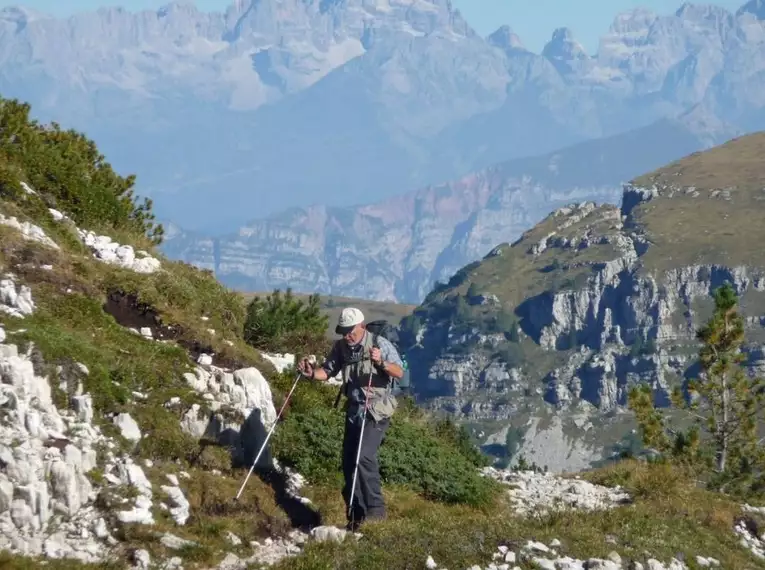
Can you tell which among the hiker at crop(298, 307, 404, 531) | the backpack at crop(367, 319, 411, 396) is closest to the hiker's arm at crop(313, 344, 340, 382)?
the hiker at crop(298, 307, 404, 531)

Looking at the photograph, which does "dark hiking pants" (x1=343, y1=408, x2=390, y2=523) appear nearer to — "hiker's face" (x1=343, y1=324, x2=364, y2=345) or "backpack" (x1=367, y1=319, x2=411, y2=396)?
"backpack" (x1=367, y1=319, x2=411, y2=396)

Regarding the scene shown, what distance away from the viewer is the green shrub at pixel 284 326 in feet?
75.7

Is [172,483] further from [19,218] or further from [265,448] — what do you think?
[19,218]

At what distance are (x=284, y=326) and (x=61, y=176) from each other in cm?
670

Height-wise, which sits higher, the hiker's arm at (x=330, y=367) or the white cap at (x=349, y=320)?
the white cap at (x=349, y=320)

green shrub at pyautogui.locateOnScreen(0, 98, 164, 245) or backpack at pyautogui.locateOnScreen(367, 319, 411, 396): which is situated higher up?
green shrub at pyautogui.locateOnScreen(0, 98, 164, 245)

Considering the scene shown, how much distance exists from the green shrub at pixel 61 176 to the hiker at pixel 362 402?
10386 millimetres

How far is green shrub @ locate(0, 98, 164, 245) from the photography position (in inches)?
907

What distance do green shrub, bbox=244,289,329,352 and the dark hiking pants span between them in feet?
28.9

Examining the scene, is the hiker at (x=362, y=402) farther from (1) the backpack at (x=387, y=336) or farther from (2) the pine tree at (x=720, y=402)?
(2) the pine tree at (x=720, y=402)

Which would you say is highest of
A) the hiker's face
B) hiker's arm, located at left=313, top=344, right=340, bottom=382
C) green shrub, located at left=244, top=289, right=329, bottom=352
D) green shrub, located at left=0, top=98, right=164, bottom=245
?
green shrub, located at left=0, top=98, right=164, bottom=245

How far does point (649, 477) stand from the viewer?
19328mm

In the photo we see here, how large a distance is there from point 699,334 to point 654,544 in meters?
23.8

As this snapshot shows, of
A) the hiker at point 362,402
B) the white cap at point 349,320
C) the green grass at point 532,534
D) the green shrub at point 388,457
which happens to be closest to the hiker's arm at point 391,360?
the hiker at point 362,402
